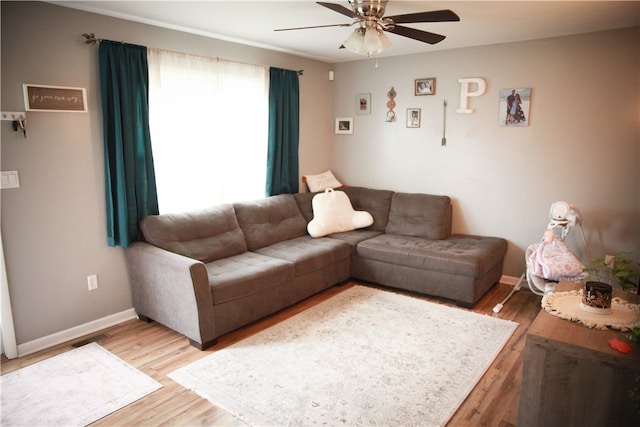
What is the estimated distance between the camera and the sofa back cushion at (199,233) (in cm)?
338

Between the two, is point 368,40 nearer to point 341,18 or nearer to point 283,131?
point 341,18

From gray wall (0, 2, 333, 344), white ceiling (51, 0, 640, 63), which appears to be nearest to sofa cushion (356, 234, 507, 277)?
white ceiling (51, 0, 640, 63)

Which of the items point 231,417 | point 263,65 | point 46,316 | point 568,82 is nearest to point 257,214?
point 263,65

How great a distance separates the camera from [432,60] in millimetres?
4500

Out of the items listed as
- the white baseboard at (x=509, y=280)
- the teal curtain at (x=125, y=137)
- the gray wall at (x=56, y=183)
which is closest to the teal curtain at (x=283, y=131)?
the gray wall at (x=56, y=183)

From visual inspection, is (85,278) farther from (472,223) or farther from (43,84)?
(472,223)

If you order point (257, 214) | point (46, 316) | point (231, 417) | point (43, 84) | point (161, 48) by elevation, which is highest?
point (161, 48)

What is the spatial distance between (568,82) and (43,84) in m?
4.24

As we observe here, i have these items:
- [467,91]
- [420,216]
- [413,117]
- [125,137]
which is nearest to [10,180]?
[125,137]

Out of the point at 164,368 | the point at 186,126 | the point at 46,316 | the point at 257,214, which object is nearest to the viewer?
the point at 164,368

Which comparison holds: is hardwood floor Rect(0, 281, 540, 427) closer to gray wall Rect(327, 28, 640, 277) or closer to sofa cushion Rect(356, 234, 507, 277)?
sofa cushion Rect(356, 234, 507, 277)

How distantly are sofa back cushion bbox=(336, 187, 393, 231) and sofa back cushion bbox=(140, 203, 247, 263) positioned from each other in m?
1.59

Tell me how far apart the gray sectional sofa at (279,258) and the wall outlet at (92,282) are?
257mm

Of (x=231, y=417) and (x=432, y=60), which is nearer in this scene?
(x=231, y=417)
